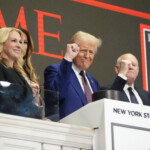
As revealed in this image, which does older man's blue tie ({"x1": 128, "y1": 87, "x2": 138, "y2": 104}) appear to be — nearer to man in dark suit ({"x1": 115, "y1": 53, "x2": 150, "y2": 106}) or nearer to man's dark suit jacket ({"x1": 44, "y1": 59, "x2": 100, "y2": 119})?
man in dark suit ({"x1": 115, "y1": 53, "x2": 150, "y2": 106})

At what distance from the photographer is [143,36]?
5.64 meters

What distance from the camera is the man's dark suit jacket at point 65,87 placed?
12.2 feet

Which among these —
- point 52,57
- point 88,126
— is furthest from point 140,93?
point 88,126

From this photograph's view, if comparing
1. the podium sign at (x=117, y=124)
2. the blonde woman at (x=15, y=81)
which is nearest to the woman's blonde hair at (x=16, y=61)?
the blonde woman at (x=15, y=81)

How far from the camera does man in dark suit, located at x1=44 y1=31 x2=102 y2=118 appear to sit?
3725mm

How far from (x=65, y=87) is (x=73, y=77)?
0.27m

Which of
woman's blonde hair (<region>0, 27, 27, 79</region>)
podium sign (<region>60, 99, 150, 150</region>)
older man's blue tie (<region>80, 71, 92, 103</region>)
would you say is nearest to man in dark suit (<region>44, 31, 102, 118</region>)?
older man's blue tie (<region>80, 71, 92, 103</region>)

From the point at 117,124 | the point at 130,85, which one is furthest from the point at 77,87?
the point at 117,124

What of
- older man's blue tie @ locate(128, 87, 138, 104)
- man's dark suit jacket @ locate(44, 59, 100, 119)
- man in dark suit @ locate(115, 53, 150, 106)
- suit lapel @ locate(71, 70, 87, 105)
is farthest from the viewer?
older man's blue tie @ locate(128, 87, 138, 104)

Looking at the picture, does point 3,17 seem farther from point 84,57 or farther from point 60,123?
point 60,123

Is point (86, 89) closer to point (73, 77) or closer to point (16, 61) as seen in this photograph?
point (73, 77)

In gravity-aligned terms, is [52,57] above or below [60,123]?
above

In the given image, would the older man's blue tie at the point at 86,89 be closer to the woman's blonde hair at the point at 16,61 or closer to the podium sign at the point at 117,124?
the woman's blonde hair at the point at 16,61

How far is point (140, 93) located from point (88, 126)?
1.34m
